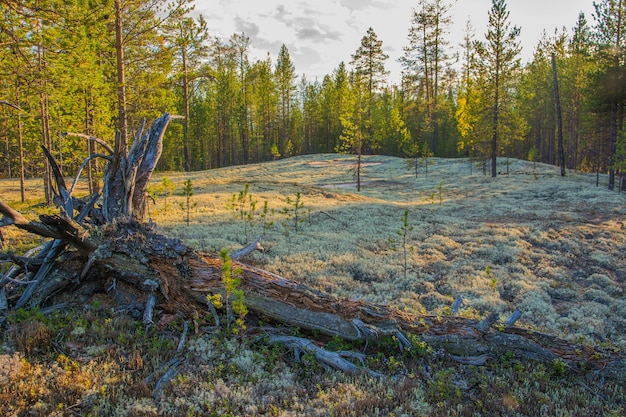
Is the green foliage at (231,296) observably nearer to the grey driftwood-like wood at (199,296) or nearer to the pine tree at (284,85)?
the grey driftwood-like wood at (199,296)

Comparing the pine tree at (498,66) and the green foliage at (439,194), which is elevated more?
the pine tree at (498,66)

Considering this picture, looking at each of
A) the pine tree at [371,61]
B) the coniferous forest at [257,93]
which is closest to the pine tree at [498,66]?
the coniferous forest at [257,93]

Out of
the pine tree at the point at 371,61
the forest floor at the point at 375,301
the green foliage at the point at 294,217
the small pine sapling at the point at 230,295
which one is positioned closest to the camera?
the forest floor at the point at 375,301

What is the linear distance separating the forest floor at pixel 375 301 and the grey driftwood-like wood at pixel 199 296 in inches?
10.0

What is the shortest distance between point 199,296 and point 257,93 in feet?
193

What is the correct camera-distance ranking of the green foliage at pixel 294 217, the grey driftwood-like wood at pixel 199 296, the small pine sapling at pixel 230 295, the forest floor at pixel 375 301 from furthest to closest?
the green foliage at pixel 294 217, the grey driftwood-like wood at pixel 199 296, the small pine sapling at pixel 230 295, the forest floor at pixel 375 301

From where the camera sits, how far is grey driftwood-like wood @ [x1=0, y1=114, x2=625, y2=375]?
482 cm

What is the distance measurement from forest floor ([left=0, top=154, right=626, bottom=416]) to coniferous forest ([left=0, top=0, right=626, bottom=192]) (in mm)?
3682

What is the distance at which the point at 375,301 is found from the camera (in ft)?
27.0

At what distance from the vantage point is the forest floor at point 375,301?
3666 mm

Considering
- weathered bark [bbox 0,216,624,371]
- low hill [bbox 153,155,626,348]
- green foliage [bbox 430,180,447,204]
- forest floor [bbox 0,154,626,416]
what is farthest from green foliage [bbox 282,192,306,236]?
green foliage [bbox 430,180,447,204]

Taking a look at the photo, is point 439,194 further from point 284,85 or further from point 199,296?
point 284,85

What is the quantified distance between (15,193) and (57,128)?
474 inches

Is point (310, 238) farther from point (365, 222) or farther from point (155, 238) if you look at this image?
point (155, 238)
